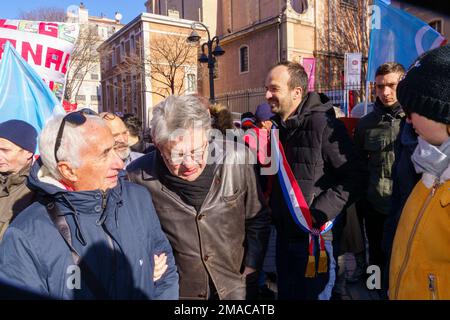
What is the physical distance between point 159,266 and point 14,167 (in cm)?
125

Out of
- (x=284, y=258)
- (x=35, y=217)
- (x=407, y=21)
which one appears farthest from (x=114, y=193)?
(x=407, y=21)

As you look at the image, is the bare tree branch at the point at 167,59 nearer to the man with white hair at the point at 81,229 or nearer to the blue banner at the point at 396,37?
the blue banner at the point at 396,37

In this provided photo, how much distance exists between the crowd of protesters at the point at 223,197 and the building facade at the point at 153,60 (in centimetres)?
1931

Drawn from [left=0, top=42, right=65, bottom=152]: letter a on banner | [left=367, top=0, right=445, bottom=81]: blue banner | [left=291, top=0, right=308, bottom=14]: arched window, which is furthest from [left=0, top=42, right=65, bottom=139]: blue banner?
[left=291, top=0, right=308, bottom=14]: arched window

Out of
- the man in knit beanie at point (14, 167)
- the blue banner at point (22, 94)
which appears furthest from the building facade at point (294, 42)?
the man in knit beanie at point (14, 167)

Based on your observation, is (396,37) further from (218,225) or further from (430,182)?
(218,225)

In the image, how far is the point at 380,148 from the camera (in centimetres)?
314

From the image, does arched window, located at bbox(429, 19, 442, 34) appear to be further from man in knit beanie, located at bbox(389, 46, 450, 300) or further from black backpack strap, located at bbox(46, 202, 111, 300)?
black backpack strap, located at bbox(46, 202, 111, 300)

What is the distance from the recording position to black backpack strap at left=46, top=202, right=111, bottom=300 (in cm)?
143

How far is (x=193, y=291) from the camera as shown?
6.64 feet

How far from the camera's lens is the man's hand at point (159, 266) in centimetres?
183

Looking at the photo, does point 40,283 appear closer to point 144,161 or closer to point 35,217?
point 35,217

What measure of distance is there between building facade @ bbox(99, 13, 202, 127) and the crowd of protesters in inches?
760

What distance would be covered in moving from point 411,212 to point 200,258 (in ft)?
3.84
